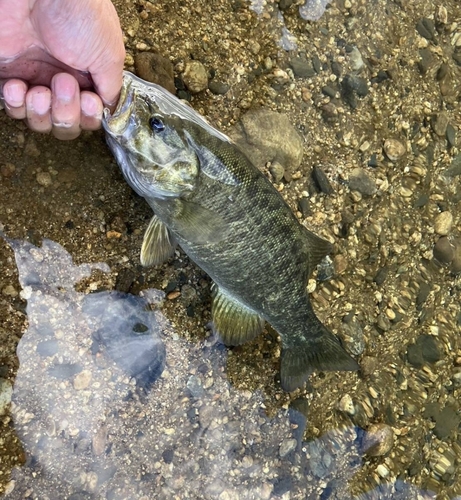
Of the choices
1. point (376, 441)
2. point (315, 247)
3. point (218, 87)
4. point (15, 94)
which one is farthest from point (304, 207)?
point (15, 94)

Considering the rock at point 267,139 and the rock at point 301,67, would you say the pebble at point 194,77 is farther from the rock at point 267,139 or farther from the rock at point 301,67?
the rock at point 301,67

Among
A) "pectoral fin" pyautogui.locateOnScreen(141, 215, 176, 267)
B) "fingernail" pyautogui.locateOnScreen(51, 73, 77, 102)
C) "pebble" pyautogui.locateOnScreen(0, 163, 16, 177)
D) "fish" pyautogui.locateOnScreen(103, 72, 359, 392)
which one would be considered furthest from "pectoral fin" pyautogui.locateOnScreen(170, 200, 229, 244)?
"pebble" pyautogui.locateOnScreen(0, 163, 16, 177)

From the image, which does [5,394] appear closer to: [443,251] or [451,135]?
[443,251]

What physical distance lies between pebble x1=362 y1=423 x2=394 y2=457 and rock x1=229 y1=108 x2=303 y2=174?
234 cm

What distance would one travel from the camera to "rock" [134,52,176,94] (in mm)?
3521

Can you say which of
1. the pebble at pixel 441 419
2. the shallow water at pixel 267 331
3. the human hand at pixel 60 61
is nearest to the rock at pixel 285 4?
the shallow water at pixel 267 331

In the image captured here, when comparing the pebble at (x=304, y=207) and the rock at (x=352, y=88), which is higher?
the rock at (x=352, y=88)

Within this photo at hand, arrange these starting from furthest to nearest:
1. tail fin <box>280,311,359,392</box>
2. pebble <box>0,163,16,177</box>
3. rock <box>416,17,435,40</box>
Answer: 1. rock <box>416,17,435,40</box>
2. tail fin <box>280,311,359,392</box>
3. pebble <box>0,163,16,177</box>

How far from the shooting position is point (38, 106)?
9.69 feet

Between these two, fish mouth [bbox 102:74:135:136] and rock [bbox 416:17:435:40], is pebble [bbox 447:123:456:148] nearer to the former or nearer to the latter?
rock [bbox 416:17:435:40]

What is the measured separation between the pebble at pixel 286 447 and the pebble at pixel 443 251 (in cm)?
219

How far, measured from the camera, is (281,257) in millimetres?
3330

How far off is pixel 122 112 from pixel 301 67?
6.35 feet

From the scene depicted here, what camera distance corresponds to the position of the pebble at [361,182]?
14.5 ft
